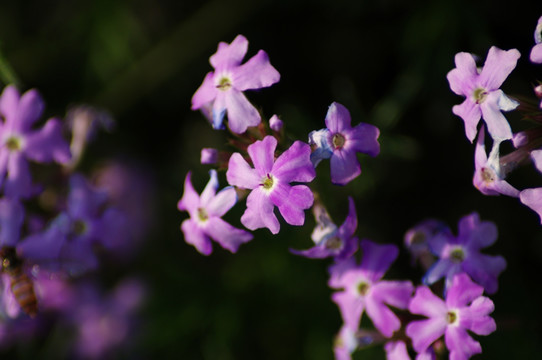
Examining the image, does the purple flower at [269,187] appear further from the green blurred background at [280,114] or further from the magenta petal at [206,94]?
the green blurred background at [280,114]

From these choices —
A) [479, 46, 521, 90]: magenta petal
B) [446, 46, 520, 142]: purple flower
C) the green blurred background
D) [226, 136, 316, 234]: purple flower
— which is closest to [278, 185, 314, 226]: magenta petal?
[226, 136, 316, 234]: purple flower

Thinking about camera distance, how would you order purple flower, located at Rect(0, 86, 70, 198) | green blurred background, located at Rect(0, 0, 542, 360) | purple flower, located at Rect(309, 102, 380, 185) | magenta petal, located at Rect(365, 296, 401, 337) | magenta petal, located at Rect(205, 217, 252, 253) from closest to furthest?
purple flower, located at Rect(309, 102, 380, 185) < magenta petal, located at Rect(205, 217, 252, 253) < magenta petal, located at Rect(365, 296, 401, 337) < purple flower, located at Rect(0, 86, 70, 198) < green blurred background, located at Rect(0, 0, 542, 360)

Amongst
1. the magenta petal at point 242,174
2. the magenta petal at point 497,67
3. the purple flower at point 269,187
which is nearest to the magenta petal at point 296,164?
the purple flower at point 269,187

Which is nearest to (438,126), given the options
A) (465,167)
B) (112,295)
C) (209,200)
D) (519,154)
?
(465,167)

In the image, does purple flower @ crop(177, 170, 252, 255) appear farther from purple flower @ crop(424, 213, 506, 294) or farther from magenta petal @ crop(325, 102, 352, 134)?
purple flower @ crop(424, 213, 506, 294)

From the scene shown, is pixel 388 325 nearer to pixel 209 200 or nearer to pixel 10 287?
pixel 209 200
